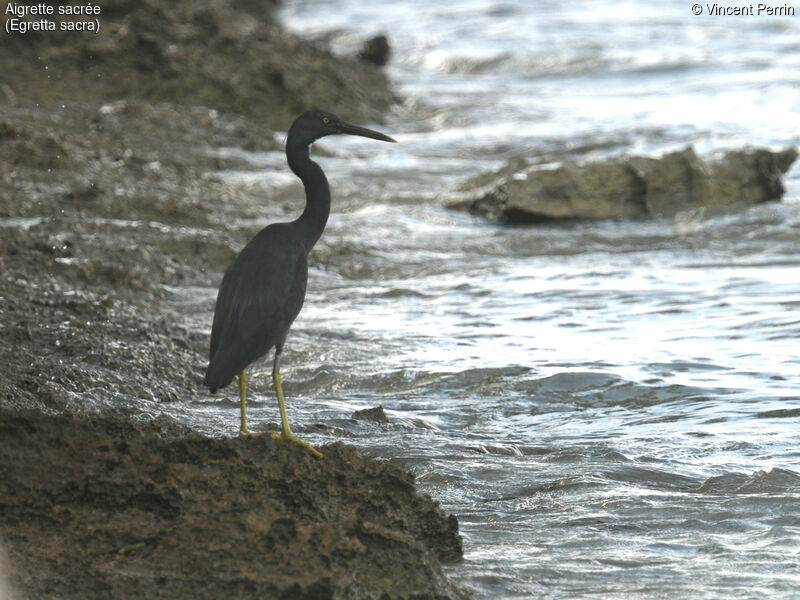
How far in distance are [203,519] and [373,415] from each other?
1972 mm

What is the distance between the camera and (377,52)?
18.8 metres

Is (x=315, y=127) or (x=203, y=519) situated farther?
(x=315, y=127)

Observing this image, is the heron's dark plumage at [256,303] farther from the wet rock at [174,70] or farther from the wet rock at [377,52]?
the wet rock at [377,52]

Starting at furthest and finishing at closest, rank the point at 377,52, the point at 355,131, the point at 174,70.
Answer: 1. the point at 377,52
2. the point at 174,70
3. the point at 355,131

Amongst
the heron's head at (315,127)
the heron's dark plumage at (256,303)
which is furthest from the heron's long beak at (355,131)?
the heron's dark plumage at (256,303)

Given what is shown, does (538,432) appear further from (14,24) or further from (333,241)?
(14,24)

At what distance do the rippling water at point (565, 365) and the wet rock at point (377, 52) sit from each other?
5.33 metres

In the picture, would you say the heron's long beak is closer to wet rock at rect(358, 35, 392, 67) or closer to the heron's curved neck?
the heron's curved neck

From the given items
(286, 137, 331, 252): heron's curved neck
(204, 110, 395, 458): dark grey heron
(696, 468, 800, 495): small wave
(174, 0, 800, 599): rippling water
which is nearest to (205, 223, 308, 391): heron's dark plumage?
(204, 110, 395, 458): dark grey heron

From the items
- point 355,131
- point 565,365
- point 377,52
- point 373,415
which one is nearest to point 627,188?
point 565,365

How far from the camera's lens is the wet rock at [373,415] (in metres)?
4.90

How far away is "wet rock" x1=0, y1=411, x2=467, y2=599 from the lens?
2.83m

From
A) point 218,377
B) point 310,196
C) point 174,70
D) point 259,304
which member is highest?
point 174,70

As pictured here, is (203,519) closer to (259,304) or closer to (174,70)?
(259,304)
